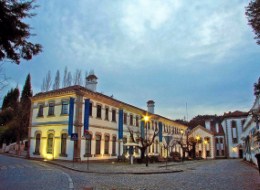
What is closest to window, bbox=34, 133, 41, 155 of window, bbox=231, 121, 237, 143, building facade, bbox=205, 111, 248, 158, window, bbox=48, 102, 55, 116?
window, bbox=48, 102, 55, 116

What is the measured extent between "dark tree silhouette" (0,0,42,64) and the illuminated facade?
21.3 metres

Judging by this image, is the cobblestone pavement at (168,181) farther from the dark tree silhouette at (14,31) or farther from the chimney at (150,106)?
the chimney at (150,106)

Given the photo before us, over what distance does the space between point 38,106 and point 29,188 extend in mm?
24324

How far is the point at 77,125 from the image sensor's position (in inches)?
1143

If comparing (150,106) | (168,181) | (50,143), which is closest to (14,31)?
(168,181)

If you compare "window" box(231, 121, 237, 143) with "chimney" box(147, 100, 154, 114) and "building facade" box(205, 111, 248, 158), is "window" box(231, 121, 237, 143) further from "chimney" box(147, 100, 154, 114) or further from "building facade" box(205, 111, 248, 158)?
"chimney" box(147, 100, 154, 114)

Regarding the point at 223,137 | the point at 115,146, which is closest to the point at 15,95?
the point at 115,146

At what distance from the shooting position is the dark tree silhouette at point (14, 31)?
6.16 metres

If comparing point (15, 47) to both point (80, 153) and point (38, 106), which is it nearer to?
point (80, 153)

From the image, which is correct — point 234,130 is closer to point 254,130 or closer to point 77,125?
point 254,130

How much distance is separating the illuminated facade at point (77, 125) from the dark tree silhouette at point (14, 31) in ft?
69.8

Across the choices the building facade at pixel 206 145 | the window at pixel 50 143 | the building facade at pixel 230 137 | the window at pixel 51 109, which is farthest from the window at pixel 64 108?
the building facade at pixel 230 137

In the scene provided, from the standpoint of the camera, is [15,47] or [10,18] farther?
[15,47]

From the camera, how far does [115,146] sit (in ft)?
117
